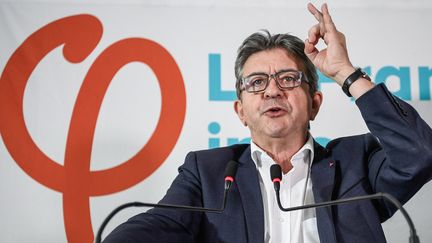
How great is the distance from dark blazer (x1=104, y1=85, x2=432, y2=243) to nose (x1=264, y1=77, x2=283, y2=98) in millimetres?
230

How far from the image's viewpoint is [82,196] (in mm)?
2148

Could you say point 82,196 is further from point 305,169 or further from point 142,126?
point 305,169

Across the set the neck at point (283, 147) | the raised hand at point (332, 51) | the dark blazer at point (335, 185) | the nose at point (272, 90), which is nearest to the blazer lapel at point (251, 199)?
the dark blazer at point (335, 185)

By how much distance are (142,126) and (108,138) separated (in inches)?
6.3

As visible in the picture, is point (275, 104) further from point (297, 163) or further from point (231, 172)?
point (231, 172)

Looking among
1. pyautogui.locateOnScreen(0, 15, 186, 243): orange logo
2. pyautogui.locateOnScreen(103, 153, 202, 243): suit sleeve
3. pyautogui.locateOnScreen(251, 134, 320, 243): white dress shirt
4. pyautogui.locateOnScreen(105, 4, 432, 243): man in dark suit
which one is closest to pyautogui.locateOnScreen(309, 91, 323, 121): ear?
pyautogui.locateOnScreen(105, 4, 432, 243): man in dark suit

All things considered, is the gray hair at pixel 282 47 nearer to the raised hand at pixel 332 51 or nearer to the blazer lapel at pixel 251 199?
the raised hand at pixel 332 51

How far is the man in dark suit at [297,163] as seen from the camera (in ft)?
4.53

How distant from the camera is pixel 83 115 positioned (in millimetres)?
2205

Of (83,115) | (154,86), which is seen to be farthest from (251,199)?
→ (83,115)

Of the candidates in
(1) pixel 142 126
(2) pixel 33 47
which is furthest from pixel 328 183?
(2) pixel 33 47

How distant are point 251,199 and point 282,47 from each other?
59cm

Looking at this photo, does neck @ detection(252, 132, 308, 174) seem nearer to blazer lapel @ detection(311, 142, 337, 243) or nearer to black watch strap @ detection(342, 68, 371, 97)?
blazer lapel @ detection(311, 142, 337, 243)

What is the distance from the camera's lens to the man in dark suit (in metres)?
1.38
